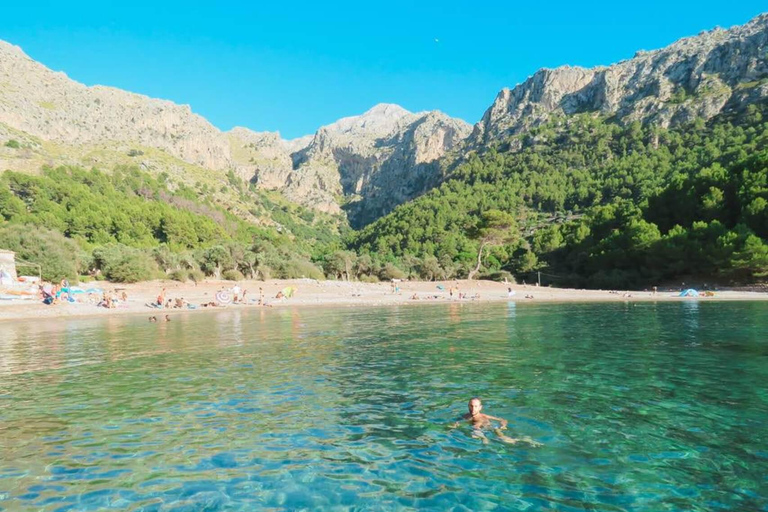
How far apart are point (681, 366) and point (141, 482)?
616 inches

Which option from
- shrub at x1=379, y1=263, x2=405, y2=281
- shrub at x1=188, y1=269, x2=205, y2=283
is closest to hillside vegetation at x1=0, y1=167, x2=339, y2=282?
shrub at x1=188, y1=269, x2=205, y2=283

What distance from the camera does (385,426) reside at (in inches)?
397

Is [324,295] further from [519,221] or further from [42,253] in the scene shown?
[519,221]

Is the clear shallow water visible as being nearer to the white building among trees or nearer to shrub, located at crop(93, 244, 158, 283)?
the white building among trees

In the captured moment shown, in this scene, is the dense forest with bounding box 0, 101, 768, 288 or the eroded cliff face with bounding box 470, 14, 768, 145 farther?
the eroded cliff face with bounding box 470, 14, 768, 145

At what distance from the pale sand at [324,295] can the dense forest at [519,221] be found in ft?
18.2

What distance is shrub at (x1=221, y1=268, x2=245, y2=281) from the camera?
224 ft

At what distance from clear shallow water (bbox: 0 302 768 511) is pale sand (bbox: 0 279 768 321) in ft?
67.9

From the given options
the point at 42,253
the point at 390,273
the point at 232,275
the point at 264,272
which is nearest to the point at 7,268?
the point at 42,253

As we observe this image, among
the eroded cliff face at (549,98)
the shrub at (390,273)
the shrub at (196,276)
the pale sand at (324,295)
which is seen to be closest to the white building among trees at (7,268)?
the pale sand at (324,295)

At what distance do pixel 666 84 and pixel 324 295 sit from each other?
147658mm

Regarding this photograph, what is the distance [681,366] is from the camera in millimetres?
15430

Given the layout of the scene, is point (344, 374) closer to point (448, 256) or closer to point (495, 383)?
point (495, 383)

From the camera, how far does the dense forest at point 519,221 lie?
2231 inches
